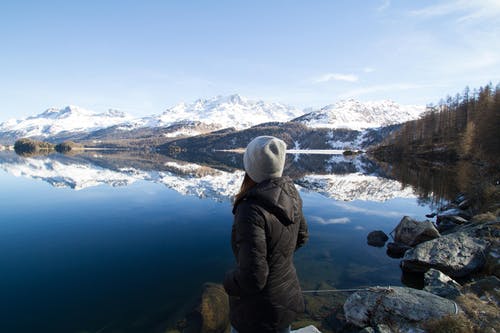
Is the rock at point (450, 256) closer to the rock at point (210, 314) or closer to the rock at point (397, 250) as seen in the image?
the rock at point (397, 250)

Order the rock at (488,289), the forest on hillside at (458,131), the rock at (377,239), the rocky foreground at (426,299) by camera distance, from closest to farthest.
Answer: the rocky foreground at (426,299) < the rock at (488,289) < the rock at (377,239) < the forest on hillside at (458,131)

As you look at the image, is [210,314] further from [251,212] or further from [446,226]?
[446,226]

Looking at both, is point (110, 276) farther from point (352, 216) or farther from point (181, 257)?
point (352, 216)

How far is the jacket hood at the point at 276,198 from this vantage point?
337 centimetres

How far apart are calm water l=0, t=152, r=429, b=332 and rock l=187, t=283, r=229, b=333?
642mm

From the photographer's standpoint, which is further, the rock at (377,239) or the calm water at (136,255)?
the rock at (377,239)

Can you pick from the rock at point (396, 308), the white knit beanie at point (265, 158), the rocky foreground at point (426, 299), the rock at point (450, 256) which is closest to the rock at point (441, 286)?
the rocky foreground at point (426, 299)

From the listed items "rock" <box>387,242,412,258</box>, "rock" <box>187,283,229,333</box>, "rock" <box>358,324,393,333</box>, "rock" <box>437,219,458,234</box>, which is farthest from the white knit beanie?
"rock" <box>437,219,458,234</box>

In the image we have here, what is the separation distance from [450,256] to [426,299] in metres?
5.90

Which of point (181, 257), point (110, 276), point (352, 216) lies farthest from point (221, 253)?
point (352, 216)

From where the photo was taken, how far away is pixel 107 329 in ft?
32.0

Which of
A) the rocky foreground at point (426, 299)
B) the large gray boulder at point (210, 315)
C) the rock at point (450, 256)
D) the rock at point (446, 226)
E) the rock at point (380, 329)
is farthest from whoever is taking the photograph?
the rock at point (446, 226)

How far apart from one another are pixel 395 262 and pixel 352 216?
10.1m

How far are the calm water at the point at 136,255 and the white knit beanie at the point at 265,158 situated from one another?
8570mm
